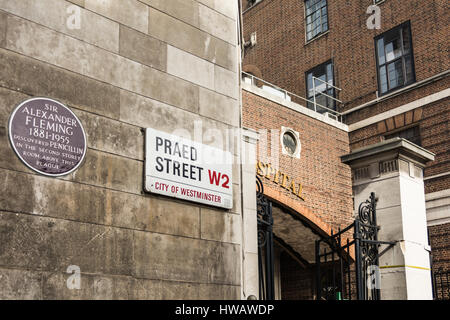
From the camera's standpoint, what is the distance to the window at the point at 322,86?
25.2 metres

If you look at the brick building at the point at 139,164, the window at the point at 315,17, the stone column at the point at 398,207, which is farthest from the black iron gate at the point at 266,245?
the window at the point at 315,17

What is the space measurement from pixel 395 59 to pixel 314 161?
17.6 feet

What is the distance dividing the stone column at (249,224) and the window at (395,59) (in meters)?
15.5

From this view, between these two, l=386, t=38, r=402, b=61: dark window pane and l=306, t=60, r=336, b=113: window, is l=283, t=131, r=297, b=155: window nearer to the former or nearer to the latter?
l=306, t=60, r=336, b=113: window

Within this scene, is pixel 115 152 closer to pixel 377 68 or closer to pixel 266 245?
pixel 266 245

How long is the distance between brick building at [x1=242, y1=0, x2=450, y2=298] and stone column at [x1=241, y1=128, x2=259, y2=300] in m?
13.4

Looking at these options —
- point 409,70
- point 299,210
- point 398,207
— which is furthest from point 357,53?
point 398,207

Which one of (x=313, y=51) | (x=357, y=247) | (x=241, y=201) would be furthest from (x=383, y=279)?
(x=313, y=51)

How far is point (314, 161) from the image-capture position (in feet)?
70.0

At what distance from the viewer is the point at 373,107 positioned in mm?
23281

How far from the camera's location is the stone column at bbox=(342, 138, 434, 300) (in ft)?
30.4

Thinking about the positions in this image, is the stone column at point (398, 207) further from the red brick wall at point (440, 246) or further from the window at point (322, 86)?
the window at point (322, 86)
